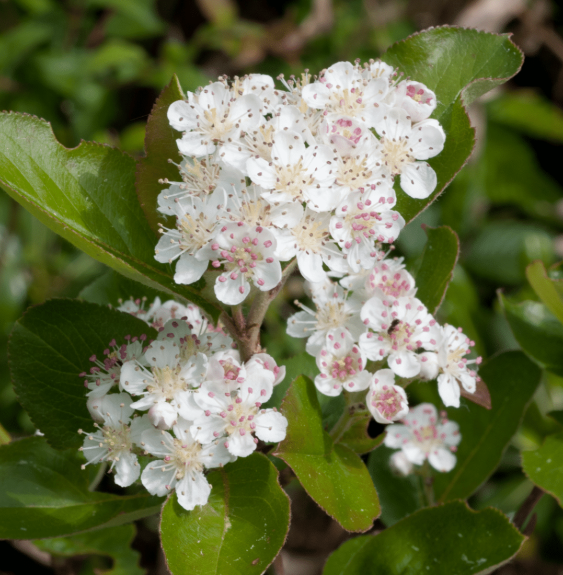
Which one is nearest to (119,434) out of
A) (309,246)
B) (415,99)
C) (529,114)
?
(309,246)

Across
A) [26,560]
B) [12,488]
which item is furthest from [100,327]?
[26,560]

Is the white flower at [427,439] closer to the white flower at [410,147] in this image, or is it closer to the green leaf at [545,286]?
the green leaf at [545,286]

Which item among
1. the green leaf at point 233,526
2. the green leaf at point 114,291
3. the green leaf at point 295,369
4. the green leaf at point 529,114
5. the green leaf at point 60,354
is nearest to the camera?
the green leaf at point 233,526

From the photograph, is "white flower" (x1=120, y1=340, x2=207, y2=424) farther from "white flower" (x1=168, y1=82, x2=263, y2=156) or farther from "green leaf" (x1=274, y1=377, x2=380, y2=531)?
"white flower" (x1=168, y1=82, x2=263, y2=156)

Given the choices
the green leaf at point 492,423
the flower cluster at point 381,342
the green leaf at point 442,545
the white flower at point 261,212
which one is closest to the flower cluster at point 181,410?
the flower cluster at point 381,342

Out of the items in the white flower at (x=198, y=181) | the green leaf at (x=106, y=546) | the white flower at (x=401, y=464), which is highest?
the white flower at (x=198, y=181)
